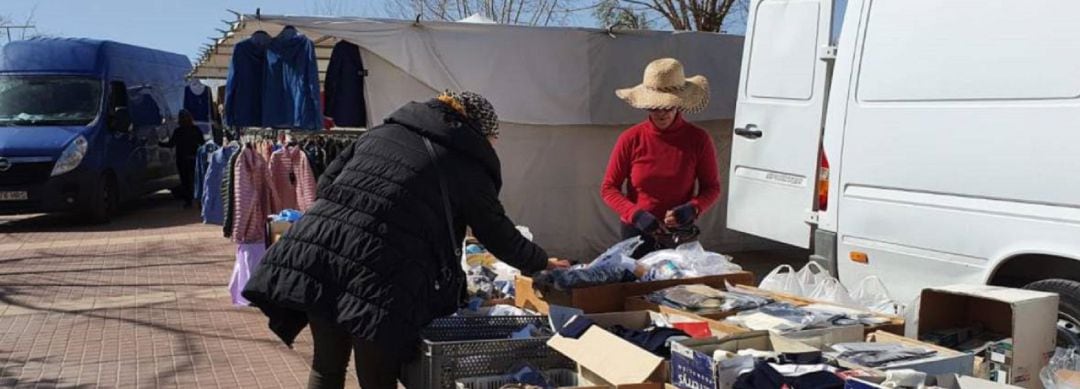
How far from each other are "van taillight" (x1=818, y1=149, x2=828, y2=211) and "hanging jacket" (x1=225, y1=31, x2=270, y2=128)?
4718 millimetres

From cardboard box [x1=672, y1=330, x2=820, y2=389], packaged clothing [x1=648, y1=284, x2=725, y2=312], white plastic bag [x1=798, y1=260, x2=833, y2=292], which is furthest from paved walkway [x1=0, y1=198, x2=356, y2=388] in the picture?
cardboard box [x1=672, y1=330, x2=820, y2=389]

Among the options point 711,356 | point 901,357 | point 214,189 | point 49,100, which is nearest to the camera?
point 711,356

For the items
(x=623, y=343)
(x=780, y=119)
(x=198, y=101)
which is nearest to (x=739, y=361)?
(x=623, y=343)

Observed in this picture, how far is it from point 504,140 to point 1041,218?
17.4 ft

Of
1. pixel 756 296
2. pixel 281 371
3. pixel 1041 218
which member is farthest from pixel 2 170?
pixel 1041 218

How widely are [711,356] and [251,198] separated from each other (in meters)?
4.93

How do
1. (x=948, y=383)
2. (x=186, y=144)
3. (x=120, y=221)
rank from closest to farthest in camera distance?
1. (x=948, y=383)
2. (x=120, y=221)
3. (x=186, y=144)

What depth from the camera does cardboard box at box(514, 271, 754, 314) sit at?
347 centimetres

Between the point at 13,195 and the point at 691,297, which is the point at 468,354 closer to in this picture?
the point at 691,297

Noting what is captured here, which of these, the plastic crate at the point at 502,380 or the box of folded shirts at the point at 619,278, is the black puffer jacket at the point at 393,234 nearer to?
the plastic crate at the point at 502,380

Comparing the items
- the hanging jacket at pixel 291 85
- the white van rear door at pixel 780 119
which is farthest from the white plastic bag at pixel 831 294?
the hanging jacket at pixel 291 85

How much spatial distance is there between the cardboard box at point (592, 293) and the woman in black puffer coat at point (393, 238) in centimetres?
33

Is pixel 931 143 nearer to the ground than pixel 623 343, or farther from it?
farther from it

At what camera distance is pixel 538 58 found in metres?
8.11
